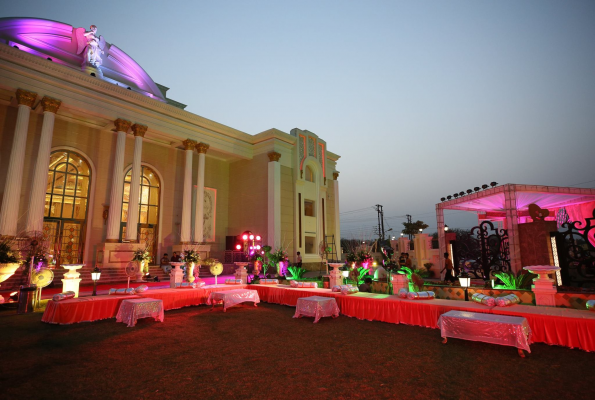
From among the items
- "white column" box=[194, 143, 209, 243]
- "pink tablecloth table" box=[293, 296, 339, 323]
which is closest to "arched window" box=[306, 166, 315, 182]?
"white column" box=[194, 143, 209, 243]

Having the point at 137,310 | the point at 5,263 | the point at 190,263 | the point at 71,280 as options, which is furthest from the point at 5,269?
the point at 190,263

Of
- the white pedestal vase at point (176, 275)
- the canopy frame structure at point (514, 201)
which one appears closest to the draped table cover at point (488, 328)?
the canopy frame structure at point (514, 201)

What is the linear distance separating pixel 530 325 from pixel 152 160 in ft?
66.1

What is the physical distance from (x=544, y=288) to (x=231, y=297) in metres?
8.07

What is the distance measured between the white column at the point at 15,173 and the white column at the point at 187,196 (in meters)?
7.44

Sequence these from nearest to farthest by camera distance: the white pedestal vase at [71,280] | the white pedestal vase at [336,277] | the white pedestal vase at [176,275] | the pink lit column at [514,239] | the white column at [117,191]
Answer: the white pedestal vase at [71,280]
the white pedestal vase at [336,277]
the white pedestal vase at [176,275]
the pink lit column at [514,239]
the white column at [117,191]

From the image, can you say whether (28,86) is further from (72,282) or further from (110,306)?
(110,306)

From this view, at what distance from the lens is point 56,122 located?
1697 centimetres

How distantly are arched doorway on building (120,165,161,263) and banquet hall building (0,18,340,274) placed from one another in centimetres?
6

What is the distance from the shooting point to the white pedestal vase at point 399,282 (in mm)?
9164

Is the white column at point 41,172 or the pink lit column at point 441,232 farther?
the pink lit column at point 441,232

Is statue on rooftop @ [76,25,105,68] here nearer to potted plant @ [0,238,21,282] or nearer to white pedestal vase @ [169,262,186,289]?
potted plant @ [0,238,21,282]

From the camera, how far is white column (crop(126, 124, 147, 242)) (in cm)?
1672

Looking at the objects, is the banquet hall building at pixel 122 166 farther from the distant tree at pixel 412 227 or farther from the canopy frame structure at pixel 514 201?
the distant tree at pixel 412 227
